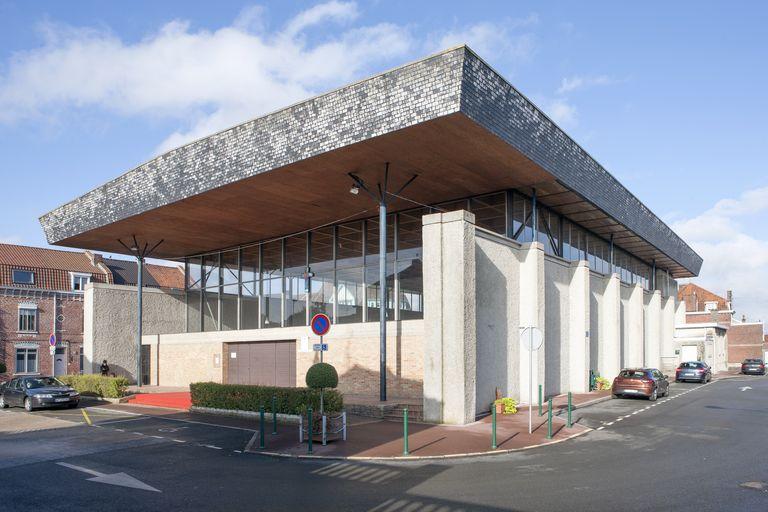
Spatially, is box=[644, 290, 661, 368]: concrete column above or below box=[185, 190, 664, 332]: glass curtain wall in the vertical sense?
below

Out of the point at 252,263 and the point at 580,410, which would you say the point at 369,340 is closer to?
the point at 580,410

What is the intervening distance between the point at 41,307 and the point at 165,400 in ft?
74.6

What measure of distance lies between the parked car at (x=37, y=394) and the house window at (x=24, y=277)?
1987cm

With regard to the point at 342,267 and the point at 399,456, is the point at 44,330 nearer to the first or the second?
the point at 342,267

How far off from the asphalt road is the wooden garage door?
11.1m

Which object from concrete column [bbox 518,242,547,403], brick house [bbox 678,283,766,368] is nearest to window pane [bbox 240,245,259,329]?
concrete column [bbox 518,242,547,403]

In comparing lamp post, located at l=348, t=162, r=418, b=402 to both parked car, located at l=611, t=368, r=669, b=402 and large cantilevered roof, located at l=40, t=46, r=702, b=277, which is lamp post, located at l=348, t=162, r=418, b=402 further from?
parked car, located at l=611, t=368, r=669, b=402

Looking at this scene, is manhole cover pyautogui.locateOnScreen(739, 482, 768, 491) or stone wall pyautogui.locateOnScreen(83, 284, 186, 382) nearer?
manhole cover pyautogui.locateOnScreen(739, 482, 768, 491)

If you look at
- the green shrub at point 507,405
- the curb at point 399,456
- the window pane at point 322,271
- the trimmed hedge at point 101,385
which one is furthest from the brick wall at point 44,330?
the curb at point 399,456

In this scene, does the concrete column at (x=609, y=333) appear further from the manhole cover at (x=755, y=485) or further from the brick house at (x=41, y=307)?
A: the brick house at (x=41, y=307)

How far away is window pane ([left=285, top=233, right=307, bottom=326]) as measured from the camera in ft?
97.3

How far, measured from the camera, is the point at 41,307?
4328 centimetres

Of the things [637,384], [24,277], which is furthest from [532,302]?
[24,277]

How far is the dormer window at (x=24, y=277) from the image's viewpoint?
43000 mm
